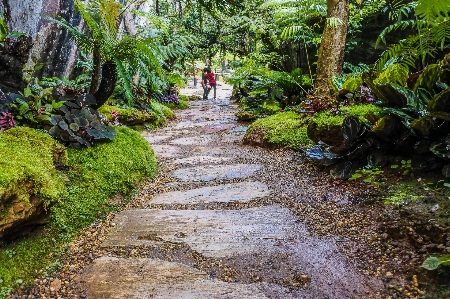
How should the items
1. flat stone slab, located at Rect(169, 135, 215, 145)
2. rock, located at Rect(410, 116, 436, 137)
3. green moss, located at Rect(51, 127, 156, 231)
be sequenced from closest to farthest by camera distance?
1. green moss, located at Rect(51, 127, 156, 231)
2. rock, located at Rect(410, 116, 436, 137)
3. flat stone slab, located at Rect(169, 135, 215, 145)

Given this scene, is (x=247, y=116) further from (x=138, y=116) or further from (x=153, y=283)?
(x=153, y=283)

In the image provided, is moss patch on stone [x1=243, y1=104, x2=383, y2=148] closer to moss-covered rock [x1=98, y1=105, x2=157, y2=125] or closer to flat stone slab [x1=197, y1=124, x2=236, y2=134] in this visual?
flat stone slab [x1=197, y1=124, x2=236, y2=134]

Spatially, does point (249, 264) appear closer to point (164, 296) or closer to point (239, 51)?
point (164, 296)

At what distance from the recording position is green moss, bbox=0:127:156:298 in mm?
1414

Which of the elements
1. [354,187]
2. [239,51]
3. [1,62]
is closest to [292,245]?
[354,187]

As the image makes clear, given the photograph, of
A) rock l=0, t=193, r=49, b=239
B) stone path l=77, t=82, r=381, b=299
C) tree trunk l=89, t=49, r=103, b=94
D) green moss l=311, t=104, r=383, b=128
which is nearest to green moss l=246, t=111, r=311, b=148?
green moss l=311, t=104, r=383, b=128

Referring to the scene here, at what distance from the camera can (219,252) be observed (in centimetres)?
162

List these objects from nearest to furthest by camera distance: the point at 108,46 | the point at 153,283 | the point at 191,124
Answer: the point at 153,283 → the point at 108,46 → the point at 191,124

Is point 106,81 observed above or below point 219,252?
above

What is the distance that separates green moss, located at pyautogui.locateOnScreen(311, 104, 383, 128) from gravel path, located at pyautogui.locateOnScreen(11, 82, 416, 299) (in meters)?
0.46

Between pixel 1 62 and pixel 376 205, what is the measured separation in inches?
111

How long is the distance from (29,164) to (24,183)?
18 centimetres

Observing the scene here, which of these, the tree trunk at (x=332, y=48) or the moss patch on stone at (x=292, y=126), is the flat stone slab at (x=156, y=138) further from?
the tree trunk at (x=332, y=48)

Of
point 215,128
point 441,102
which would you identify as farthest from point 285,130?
point 441,102
